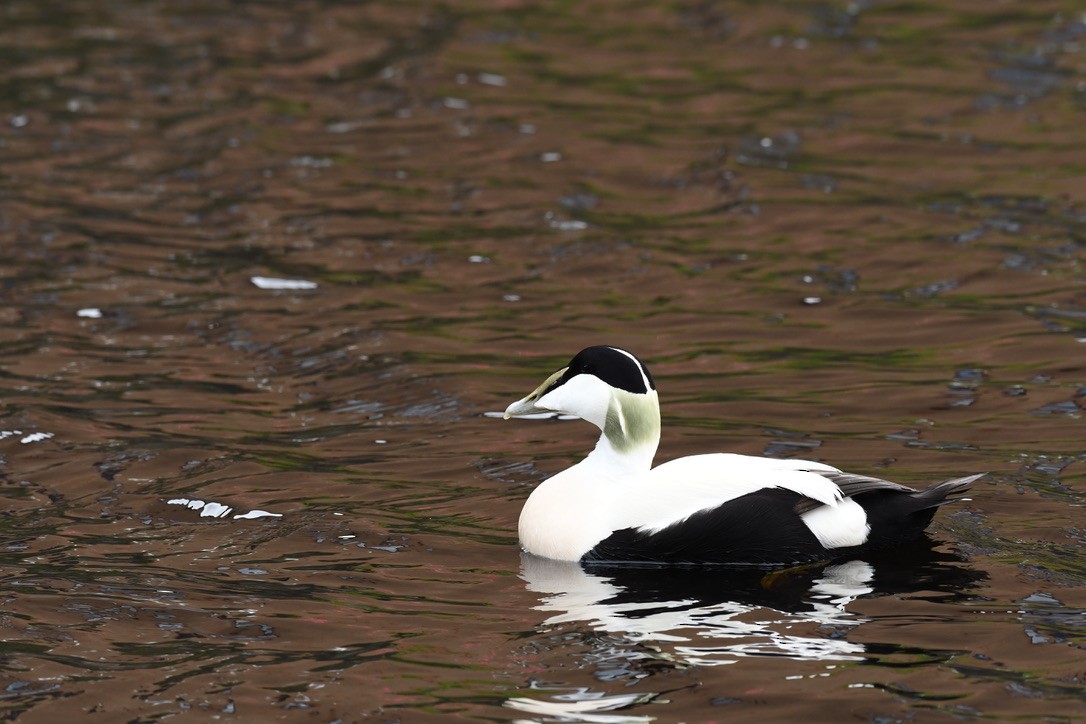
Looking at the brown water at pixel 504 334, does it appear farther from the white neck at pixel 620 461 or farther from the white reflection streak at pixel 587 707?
the white neck at pixel 620 461

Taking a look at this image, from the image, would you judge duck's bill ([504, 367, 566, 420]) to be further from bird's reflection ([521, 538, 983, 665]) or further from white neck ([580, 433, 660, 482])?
bird's reflection ([521, 538, 983, 665])

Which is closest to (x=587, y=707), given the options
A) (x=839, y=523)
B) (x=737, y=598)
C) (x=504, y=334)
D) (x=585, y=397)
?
(x=737, y=598)

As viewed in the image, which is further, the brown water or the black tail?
the black tail

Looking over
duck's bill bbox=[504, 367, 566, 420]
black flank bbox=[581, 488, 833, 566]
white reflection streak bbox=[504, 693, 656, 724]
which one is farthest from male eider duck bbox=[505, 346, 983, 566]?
white reflection streak bbox=[504, 693, 656, 724]

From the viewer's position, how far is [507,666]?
5863 mm

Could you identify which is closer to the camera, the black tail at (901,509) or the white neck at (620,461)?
the black tail at (901,509)

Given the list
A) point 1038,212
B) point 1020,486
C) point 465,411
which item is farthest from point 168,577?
point 1038,212

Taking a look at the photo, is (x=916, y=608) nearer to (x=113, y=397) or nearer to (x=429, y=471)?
(x=429, y=471)

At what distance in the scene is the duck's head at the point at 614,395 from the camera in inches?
275

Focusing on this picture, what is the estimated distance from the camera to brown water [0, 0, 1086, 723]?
594 centimetres

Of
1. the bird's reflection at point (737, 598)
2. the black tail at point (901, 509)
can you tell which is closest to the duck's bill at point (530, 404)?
the bird's reflection at point (737, 598)

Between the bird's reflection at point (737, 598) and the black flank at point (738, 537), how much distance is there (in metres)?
0.07

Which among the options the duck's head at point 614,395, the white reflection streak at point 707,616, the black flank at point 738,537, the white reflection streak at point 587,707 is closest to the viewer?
the white reflection streak at point 587,707

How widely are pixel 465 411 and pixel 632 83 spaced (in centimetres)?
729
